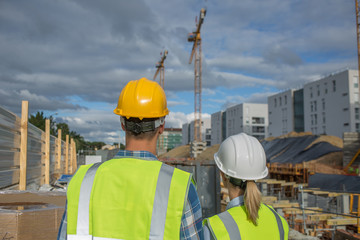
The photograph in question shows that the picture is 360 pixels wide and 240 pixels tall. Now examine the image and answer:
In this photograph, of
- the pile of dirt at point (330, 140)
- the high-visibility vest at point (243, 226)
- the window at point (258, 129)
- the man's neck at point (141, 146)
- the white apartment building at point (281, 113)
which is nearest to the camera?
the man's neck at point (141, 146)

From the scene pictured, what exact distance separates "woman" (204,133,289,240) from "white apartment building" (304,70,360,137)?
50.6 meters

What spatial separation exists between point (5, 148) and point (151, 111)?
2.86 meters

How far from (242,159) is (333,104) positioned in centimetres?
5411

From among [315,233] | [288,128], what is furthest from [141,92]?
[288,128]

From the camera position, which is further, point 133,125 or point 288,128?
point 288,128

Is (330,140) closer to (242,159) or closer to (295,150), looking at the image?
(295,150)


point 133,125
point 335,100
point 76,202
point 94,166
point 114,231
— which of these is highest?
point 335,100

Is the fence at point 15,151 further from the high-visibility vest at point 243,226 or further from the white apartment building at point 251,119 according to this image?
the white apartment building at point 251,119

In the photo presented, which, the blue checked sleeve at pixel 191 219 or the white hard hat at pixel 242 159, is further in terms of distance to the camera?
the white hard hat at pixel 242 159

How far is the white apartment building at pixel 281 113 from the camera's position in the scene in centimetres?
6288

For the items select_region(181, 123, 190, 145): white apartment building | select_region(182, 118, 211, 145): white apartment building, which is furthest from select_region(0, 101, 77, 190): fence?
select_region(181, 123, 190, 145): white apartment building

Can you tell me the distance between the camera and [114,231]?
1365 mm

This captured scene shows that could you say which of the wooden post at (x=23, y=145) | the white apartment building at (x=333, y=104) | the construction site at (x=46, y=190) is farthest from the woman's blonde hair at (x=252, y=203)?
the white apartment building at (x=333, y=104)

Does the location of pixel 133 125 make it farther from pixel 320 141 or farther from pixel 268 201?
pixel 320 141
